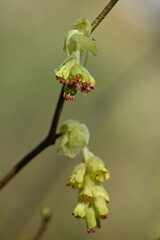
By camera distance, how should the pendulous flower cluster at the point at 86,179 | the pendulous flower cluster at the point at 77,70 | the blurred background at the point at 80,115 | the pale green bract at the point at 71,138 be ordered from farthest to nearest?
1. the blurred background at the point at 80,115
2. the pale green bract at the point at 71,138
3. the pendulous flower cluster at the point at 86,179
4. the pendulous flower cluster at the point at 77,70

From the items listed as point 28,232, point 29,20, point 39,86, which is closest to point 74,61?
point 28,232

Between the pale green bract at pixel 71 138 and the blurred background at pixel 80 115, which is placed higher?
the blurred background at pixel 80 115

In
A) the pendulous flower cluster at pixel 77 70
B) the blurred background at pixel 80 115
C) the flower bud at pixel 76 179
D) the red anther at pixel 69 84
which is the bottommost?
the flower bud at pixel 76 179

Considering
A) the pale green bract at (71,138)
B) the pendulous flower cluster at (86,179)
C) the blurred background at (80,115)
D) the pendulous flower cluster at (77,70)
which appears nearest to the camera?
the pendulous flower cluster at (77,70)

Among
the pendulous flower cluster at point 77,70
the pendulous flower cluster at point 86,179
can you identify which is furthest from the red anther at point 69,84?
the pendulous flower cluster at point 86,179

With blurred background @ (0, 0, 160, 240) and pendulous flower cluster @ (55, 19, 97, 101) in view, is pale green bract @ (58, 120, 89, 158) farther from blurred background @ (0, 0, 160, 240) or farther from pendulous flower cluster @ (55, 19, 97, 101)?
blurred background @ (0, 0, 160, 240)

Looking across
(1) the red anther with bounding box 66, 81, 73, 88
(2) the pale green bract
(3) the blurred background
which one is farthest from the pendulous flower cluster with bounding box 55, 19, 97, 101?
(3) the blurred background

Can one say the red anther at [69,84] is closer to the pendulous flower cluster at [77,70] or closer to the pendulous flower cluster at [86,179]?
the pendulous flower cluster at [77,70]

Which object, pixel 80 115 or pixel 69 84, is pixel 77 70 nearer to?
pixel 69 84
